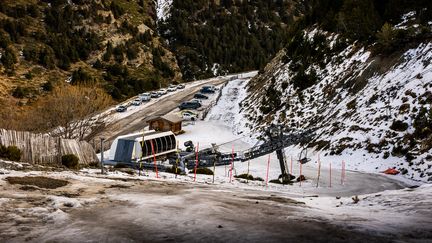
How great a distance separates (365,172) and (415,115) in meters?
6.20

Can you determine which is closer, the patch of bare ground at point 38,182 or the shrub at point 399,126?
the patch of bare ground at point 38,182

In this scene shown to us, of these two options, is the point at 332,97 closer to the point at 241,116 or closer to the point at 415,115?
the point at 415,115

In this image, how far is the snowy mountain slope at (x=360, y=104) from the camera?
30234 millimetres

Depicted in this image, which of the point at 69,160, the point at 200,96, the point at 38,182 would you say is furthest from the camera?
the point at 200,96

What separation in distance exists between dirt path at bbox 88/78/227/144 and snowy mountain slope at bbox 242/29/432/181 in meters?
19.9

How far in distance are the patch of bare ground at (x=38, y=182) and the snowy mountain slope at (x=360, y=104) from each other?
21.4 metres

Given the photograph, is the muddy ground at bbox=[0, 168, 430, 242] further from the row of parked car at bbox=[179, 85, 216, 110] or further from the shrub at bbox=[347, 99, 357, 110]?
the row of parked car at bbox=[179, 85, 216, 110]

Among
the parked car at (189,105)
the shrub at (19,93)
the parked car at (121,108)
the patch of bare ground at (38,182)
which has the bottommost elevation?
the patch of bare ground at (38,182)

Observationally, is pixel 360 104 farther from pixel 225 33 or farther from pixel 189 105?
pixel 225 33

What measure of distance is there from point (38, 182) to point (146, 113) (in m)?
63.1

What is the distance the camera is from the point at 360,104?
3806cm

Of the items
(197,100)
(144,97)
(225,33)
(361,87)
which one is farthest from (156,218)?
(225,33)

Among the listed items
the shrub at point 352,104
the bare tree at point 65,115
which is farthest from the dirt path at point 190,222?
the bare tree at point 65,115

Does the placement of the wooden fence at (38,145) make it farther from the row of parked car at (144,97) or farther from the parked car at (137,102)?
the parked car at (137,102)
